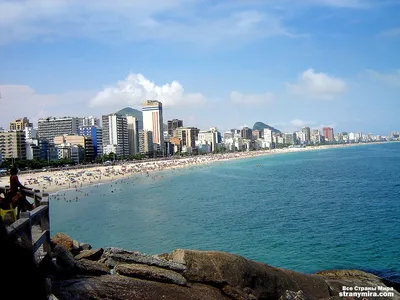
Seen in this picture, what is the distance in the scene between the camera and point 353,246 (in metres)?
20.0

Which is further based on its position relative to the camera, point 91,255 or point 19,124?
point 19,124

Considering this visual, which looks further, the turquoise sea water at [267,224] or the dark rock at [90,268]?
the turquoise sea water at [267,224]

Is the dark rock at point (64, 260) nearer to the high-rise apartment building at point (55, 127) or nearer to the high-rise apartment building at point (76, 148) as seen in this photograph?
the high-rise apartment building at point (76, 148)

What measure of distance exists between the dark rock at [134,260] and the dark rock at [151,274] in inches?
9.6

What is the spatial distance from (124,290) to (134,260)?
1506 millimetres

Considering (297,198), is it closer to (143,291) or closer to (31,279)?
(143,291)

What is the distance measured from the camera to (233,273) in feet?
26.0

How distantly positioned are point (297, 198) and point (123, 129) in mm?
141636

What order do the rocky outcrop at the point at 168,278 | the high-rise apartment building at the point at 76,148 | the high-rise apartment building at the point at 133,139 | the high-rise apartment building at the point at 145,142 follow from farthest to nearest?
the high-rise apartment building at the point at 145,142 → the high-rise apartment building at the point at 133,139 → the high-rise apartment building at the point at 76,148 → the rocky outcrop at the point at 168,278

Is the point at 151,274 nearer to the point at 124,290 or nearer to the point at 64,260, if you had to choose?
the point at 124,290

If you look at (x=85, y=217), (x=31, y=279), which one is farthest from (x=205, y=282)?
(x=85, y=217)

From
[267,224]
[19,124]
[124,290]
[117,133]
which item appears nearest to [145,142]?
[117,133]

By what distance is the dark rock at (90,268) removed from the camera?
7.27 m

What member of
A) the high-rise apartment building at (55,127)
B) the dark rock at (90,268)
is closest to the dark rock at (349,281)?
the dark rock at (90,268)
